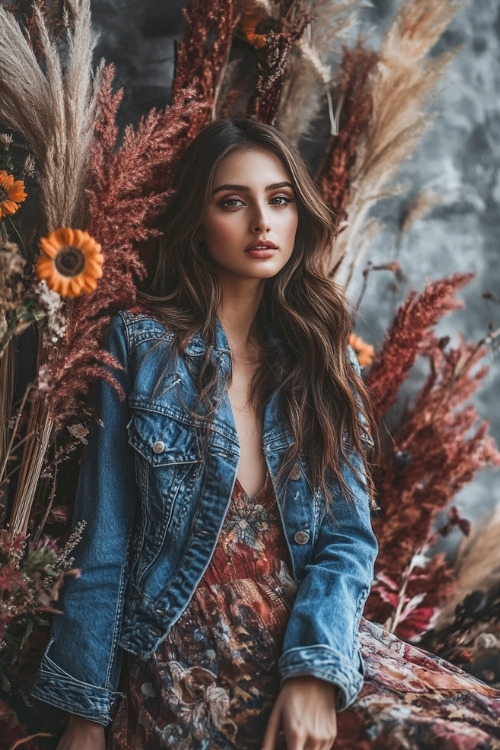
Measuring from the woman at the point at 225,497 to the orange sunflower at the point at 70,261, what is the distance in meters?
0.35

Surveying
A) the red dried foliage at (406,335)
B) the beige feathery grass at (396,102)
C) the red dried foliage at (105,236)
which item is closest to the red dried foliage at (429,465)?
the red dried foliage at (406,335)

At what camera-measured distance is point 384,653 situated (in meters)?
1.77

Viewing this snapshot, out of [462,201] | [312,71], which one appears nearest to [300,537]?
[312,71]

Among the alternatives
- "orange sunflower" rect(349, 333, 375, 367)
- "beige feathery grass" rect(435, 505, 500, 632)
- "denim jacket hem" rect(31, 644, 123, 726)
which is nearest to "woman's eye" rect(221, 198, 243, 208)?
"orange sunflower" rect(349, 333, 375, 367)

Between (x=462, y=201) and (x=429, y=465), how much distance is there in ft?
3.24

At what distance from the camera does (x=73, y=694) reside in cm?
171

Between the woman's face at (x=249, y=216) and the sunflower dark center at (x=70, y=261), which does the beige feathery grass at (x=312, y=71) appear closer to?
the woman's face at (x=249, y=216)

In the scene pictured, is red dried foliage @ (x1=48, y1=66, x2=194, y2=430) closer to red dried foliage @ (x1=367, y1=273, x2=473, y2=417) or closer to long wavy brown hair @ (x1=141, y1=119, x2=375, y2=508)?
long wavy brown hair @ (x1=141, y1=119, x2=375, y2=508)

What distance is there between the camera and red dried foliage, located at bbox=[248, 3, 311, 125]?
7.23 ft

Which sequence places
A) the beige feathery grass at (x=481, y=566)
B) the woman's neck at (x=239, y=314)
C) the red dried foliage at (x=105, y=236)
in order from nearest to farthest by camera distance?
the red dried foliage at (x=105, y=236), the woman's neck at (x=239, y=314), the beige feathery grass at (x=481, y=566)

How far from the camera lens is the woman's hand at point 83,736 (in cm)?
171

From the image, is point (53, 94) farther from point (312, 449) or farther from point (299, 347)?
point (312, 449)

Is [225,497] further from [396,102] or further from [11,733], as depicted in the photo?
[396,102]

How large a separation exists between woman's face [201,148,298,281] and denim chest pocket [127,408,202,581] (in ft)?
1.40
